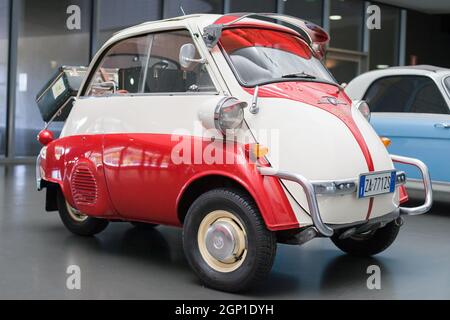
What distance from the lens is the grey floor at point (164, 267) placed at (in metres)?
3.52

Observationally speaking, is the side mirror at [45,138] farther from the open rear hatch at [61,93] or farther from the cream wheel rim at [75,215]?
the cream wheel rim at [75,215]

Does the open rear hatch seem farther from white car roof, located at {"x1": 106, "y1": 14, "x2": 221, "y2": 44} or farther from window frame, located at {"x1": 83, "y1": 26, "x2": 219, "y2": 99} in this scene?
white car roof, located at {"x1": 106, "y1": 14, "x2": 221, "y2": 44}

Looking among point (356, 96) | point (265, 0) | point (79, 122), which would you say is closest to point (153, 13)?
point (265, 0)

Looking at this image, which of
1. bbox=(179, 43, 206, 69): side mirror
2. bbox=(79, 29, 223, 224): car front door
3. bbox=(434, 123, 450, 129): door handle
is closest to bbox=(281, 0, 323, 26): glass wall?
bbox=(434, 123, 450, 129): door handle

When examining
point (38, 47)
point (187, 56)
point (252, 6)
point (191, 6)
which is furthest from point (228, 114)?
point (252, 6)

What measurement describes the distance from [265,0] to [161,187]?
1140cm

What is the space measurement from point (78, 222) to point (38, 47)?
23.5ft

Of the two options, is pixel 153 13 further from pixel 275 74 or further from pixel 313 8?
pixel 275 74

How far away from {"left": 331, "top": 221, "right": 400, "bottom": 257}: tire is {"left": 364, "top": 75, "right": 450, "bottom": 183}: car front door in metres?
2.24

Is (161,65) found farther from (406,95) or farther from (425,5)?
(425,5)

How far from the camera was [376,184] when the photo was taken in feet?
12.1

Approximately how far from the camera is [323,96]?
3881mm

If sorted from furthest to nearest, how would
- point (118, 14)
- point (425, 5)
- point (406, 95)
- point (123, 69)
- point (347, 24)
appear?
point (425, 5) → point (347, 24) → point (118, 14) → point (406, 95) → point (123, 69)

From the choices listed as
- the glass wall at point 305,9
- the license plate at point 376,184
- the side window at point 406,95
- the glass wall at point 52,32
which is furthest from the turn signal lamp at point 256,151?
the glass wall at point 305,9
